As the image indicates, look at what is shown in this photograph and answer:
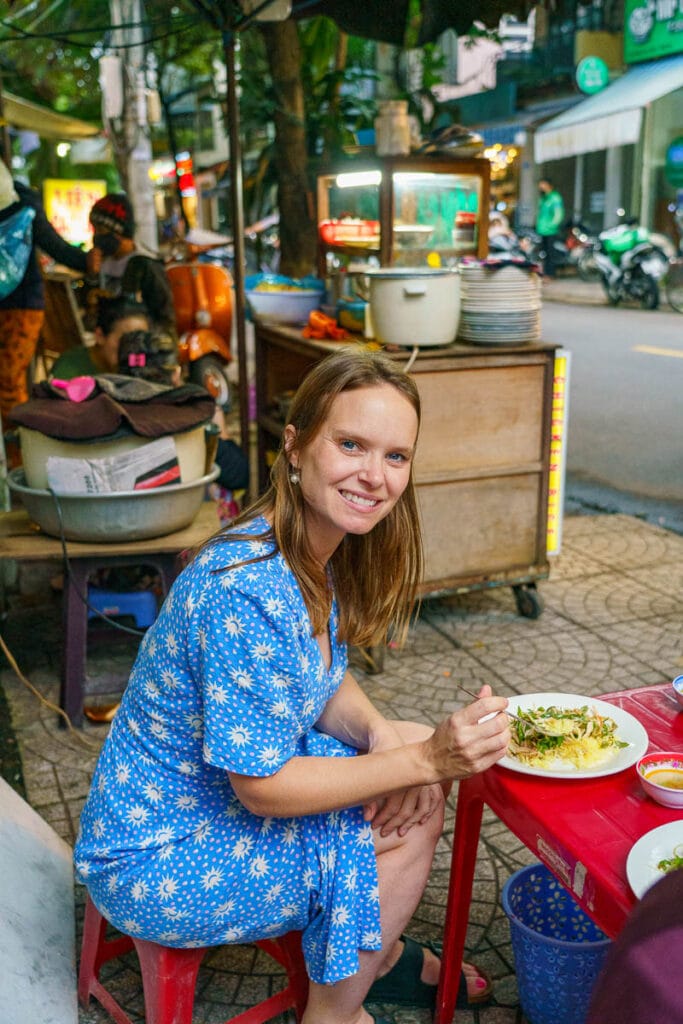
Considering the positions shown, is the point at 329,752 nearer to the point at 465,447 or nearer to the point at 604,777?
the point at 604,777

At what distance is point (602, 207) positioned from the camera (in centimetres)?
2534

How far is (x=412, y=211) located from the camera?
17.2 feet

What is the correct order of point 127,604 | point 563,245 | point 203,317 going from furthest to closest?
point 563,245, point 203,317, point 127,604

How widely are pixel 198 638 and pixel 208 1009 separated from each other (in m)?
1.08

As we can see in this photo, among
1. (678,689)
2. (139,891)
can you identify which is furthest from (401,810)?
(678,689)

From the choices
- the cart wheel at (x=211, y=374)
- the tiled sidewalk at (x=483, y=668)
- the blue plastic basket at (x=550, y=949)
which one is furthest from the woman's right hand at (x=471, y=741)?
the cart wheel at (x=211, y=374)

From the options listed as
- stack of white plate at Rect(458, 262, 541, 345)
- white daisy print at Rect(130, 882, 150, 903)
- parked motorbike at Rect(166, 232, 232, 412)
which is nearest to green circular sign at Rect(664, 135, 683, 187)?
parked motorbike at Rect(166, 232, 232, 412)

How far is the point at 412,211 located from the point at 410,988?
4.00 metres

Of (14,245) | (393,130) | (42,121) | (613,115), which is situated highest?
(613,115)

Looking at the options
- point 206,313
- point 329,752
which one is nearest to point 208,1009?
point 329,752

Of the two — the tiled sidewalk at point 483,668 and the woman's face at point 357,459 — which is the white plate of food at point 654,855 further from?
the tiled sidewalk at point 483,668

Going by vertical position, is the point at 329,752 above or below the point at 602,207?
below

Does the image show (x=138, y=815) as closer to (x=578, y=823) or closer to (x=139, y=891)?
(x=139, y=891)

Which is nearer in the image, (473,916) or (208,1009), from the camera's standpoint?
(208,1009)
